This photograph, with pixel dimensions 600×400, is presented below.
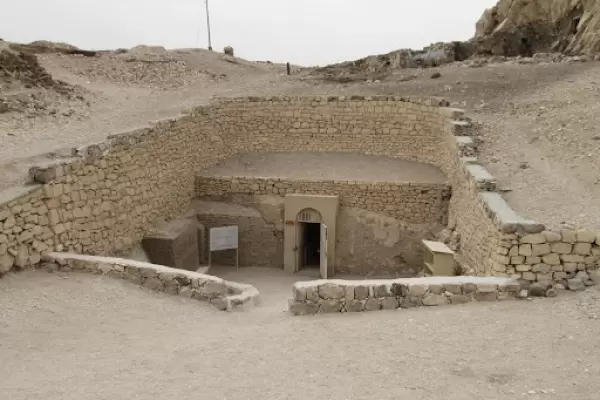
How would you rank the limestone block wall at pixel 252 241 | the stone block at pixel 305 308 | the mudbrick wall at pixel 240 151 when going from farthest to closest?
the limestone block wall at pixel 252 241, the mudbrick wall at pixel 240 151, the stone block at pixel 305 308

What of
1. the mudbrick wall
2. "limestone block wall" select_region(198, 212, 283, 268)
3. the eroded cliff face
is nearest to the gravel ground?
the mudbrick wall

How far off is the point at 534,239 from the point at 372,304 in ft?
7.40

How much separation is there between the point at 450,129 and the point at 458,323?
24.7 feet

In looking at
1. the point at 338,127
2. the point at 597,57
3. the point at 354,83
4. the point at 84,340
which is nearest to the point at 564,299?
the point at 84,340

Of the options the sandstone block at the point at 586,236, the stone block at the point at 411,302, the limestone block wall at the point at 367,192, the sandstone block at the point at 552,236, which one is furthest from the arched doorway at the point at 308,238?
the sandstone block at the point at 586,236

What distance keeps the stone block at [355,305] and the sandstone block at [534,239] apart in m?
2.24

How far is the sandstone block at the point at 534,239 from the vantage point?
23.1 feet

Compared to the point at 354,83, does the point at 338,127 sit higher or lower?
lower

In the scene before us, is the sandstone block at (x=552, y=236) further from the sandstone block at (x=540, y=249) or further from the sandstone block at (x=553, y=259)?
the sandstone block at (x=553, y=259)

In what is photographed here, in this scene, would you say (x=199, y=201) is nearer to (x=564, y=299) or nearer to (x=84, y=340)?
(x=84, y=340)

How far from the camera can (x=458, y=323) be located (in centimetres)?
623

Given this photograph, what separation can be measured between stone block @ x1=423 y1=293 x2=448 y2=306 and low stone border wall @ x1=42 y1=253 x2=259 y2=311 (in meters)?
2.52

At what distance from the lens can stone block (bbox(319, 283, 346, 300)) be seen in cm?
688

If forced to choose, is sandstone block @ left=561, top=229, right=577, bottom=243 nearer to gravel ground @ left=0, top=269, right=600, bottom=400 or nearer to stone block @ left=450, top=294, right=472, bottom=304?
gravel ground @ left=0, top=269, right=600, bottom=400
